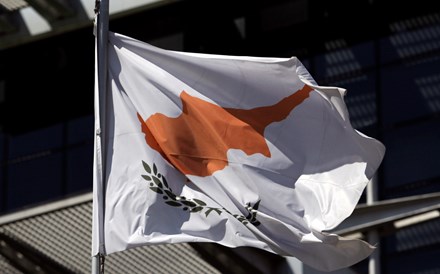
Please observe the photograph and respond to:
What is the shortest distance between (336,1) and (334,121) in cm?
749

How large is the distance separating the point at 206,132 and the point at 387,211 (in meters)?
6.77

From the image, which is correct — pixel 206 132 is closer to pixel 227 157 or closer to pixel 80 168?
pixel 227 157

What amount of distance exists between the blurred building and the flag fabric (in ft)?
18.8

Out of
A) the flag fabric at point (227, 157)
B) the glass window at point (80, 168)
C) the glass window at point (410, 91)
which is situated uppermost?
the flag fabric at point (227, 157)

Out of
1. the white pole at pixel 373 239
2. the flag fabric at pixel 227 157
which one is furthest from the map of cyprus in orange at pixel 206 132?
the white pole at pixel 373 239

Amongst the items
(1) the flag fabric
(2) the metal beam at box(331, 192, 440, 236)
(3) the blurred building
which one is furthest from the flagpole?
(2) the metal beam at box(331, 192, 440, 236)

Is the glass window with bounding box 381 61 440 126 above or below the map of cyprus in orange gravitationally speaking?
below

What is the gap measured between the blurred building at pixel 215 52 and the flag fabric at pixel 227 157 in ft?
18.8

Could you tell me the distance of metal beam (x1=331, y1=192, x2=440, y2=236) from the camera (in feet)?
73.0

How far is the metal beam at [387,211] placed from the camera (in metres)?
22.3

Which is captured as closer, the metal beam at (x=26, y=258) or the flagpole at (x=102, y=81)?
the flagpole at (x=102, y=81)

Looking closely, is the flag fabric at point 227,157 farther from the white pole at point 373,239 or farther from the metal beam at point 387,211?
the white pole at point 373,239

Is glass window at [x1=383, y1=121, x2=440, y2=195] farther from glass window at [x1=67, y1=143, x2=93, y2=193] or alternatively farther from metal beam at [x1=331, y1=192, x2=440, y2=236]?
glass window at [x1=67, y1=143, x2=93, y2=193]

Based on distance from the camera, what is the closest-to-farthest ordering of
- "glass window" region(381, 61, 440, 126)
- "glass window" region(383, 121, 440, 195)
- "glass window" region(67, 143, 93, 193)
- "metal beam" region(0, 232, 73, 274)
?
"glass window" region(383, 121, 440, 195)
"glass window" region(381, 61, 440, 126)
"metal beam" region(0, 232, 73, 274)
"glass window" region(67, 143, 93, 193)
